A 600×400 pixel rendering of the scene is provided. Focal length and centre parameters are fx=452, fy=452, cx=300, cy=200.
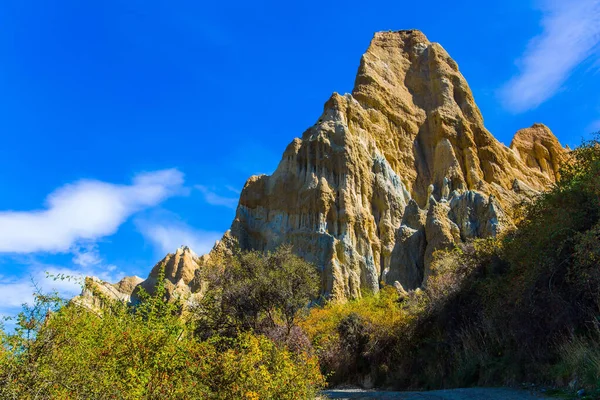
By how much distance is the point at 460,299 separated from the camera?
698 inches

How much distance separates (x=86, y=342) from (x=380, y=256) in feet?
166

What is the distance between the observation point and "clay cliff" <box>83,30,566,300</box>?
45.0m

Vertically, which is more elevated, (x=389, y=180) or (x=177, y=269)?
(x=389, y=180)

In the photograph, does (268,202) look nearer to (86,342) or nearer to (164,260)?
(164,260)

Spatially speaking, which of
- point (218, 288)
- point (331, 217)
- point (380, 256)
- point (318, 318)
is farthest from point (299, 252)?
point (218, 288)

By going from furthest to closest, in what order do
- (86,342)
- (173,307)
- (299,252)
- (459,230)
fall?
1. (299,252)
2. (459,230)
3. (173,307)
4. (86,342)

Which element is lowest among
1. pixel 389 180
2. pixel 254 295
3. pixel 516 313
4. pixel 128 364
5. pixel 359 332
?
pixel 128 364

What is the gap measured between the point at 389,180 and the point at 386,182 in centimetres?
90

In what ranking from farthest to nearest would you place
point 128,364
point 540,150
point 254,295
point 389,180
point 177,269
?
point 540,150 → point 177,269 → point 389,180 → point 254,295 → point 128,364

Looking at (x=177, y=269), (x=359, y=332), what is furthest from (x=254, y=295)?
(x=177, y=269)

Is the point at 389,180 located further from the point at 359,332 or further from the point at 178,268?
the point at 359,332

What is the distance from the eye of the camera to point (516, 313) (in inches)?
506

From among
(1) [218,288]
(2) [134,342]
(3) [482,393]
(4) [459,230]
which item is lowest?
(3) [482,393]

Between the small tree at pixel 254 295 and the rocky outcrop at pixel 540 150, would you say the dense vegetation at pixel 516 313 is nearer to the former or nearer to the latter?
the small tree at pixel 254 295
